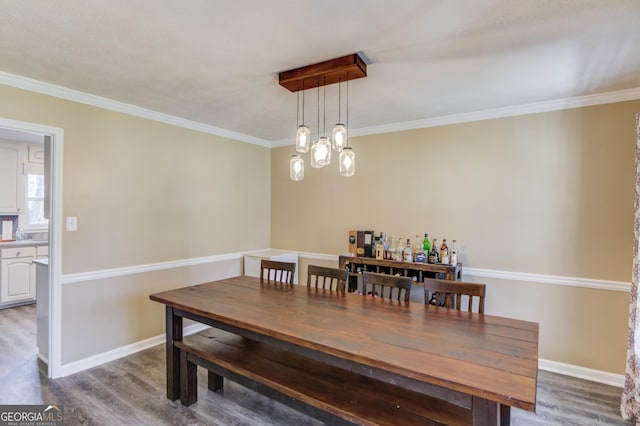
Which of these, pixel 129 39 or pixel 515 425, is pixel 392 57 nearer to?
pixel 129 39

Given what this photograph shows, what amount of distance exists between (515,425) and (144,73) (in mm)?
3589

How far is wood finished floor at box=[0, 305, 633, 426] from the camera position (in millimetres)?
2273

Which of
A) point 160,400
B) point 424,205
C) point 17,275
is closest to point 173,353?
point 160,400

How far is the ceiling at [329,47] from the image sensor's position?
164cm

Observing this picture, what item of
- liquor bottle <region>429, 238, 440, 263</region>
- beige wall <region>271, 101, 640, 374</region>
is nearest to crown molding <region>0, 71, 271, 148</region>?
beige wall <region>271, 101, 640, 374</region>

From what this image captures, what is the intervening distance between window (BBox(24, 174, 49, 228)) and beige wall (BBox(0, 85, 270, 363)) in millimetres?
3195

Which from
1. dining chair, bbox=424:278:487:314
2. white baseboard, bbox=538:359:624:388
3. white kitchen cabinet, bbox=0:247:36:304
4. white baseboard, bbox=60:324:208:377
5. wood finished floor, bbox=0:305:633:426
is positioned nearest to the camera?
dining chair, bbox=424:278:487:314

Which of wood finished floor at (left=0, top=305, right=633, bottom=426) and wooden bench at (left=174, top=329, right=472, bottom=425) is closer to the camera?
wooden bench at (left=174, top=329, right=472, bottom=425)

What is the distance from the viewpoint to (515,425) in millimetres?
2219

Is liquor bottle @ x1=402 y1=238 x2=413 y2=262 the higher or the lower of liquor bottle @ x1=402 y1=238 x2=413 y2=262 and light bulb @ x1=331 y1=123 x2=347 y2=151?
the lower

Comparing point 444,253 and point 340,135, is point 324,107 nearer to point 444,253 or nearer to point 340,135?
point 340,135

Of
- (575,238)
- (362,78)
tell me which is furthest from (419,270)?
(362,78)

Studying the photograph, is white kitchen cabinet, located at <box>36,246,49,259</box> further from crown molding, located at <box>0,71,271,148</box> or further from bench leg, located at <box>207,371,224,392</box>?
bench leg, located at <box>207,371,224,392</box>

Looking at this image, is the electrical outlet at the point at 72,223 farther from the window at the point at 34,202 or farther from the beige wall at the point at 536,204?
the window at the point at 34,202
